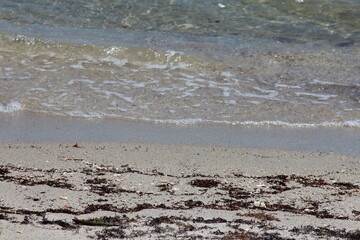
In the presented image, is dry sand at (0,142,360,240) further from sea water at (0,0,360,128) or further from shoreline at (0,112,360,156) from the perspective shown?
sea water at (0,0,360,128)

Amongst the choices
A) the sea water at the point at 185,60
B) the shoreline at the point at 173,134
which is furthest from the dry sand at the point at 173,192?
the sea water at the point at 185,60

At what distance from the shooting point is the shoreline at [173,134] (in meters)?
5.61

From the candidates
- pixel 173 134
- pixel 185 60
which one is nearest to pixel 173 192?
pixel 173 134

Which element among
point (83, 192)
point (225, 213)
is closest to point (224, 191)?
point (225, 213)

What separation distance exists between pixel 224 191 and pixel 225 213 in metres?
0.64

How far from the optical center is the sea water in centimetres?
666

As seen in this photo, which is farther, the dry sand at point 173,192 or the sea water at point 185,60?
the sea water at point 185,60

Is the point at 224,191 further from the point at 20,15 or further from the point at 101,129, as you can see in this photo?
the point at 20,15

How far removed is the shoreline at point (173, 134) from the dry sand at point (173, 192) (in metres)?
0.20

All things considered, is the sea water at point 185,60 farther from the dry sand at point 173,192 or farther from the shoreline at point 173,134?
the dry sand at point 173,192

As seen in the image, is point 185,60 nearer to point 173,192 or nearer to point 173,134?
point 173,134

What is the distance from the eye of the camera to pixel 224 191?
423cm

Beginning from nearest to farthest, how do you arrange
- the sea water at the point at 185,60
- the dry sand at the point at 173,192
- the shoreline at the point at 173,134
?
the dry sand at the point at 173,192 → the shoreline at the point at 173,134 → the sea water at the point at 185,60

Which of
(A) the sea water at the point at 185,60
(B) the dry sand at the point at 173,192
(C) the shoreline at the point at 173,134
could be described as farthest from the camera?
(A) the sea water at the point at 185,60
